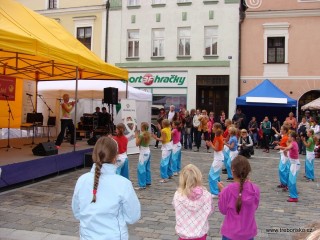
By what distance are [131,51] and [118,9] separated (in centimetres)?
291

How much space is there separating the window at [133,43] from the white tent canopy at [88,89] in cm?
850

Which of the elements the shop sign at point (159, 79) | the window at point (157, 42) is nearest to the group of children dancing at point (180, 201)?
the shop sign at point (159, 79)

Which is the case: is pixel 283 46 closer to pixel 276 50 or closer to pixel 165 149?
pixel 276 50

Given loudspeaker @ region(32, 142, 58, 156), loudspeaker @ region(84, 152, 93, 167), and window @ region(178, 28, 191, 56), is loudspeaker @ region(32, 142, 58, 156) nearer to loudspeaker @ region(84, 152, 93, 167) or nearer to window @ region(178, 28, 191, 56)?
loudspeaker @ region(84, 152, 93, 167)

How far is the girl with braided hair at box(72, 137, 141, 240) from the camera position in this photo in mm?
2922

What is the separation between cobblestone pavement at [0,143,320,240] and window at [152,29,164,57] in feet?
52.2

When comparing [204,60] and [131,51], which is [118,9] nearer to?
[131,51]

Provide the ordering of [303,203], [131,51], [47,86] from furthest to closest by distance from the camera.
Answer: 1. [131,51]
2. [47,86]
3. [303,203]

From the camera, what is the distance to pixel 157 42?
2522 cm

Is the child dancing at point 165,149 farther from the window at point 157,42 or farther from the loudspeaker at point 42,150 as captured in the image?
the window at point 157,42

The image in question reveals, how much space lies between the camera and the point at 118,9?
2595cm

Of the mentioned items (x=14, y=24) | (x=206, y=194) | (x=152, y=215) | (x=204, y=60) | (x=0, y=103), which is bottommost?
(x=152, y=215)

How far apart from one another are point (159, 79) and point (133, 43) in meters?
3.18

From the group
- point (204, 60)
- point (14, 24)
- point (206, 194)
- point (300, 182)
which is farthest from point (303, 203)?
point (204, 60)
